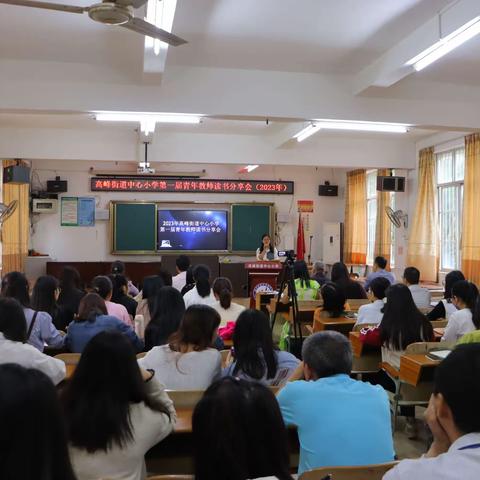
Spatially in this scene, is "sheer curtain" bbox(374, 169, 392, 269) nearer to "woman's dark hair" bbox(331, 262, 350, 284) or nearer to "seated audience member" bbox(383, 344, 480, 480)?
"woman's dark hair" bbox(331, 262, 350, 284)

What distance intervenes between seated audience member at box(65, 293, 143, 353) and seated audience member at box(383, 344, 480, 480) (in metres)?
2.60

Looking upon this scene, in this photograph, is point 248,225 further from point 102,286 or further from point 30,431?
point 30,431

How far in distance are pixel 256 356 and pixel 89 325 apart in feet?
4.79

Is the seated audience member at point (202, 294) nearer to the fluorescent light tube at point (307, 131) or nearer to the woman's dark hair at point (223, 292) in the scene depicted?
the woman's dark hair at point (223, 292)

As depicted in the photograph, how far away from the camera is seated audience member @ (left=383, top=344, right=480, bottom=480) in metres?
1.18

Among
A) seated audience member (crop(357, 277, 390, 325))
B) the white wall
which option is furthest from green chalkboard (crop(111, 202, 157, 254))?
seated audience member (crop(357, 277, 390, 325))

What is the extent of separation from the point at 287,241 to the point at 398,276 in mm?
3417

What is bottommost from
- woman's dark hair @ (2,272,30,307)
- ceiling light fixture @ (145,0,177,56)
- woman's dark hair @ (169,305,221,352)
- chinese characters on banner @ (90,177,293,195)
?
woman's dark hair @ (169,305,221,352)

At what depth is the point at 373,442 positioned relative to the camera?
1903mm

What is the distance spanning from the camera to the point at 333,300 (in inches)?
189

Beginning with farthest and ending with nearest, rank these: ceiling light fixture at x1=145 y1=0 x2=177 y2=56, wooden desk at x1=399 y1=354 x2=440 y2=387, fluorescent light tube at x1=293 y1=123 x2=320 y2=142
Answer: fluorescent light tube at x1=293 y1=123 x2=320 y2=142
ceiling light fixture at x1=145 y1=0 x2=177 y2=56
wooden desk at x1=399 y1=354 x2=440 y2=387

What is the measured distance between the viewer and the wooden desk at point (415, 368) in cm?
326

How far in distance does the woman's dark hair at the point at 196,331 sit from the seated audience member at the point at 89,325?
824mm

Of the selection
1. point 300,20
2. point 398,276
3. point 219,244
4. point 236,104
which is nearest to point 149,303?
point 236,104
